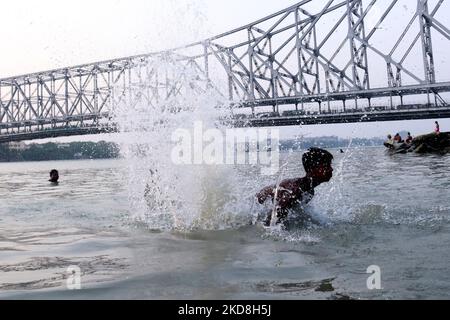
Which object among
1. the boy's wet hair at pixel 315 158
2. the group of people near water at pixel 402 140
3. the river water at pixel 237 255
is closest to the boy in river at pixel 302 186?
the boy's wet hair at pixel 315 158

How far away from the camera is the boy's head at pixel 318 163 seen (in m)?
5.23

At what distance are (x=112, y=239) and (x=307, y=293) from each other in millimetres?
3040

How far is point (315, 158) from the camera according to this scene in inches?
207

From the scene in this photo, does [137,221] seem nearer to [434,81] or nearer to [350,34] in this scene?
[434,81]

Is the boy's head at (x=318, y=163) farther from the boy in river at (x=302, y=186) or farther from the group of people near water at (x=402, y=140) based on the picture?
the group of people near water at (x=402, y=140)

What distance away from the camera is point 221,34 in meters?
57.5

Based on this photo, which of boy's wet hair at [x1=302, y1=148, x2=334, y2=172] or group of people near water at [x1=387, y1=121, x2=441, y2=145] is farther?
group of people near water at [x1=387, y1=121, x2=441, y2=145]

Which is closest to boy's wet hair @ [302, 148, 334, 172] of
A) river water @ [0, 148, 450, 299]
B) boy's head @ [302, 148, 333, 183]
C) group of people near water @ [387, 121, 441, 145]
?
boy's head @ [302, 148, 333, 183]

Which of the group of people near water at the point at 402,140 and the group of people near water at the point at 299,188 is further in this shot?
the group of people near water at the point at 402,140

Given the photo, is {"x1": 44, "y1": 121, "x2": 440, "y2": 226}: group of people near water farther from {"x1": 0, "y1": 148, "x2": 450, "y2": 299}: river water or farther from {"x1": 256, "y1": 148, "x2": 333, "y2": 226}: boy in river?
{"x1": 0, "y1": 148, "x2": 450, "y2": 299}: river water

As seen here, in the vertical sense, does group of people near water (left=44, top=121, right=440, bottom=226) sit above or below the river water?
above

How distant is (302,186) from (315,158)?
405 mm

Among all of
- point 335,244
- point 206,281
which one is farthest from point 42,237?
point 335,244

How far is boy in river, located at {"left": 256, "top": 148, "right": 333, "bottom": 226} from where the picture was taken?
17.2ft
